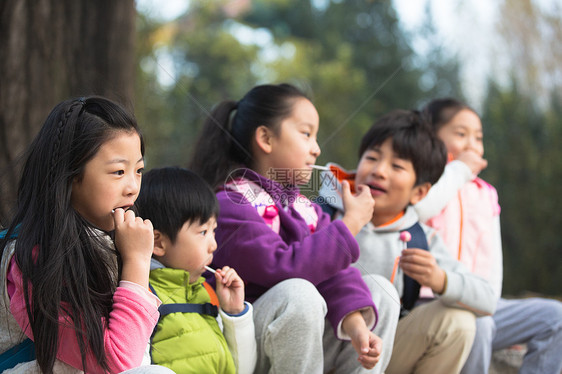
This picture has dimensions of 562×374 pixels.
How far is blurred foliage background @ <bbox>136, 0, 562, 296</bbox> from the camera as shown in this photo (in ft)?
18.9

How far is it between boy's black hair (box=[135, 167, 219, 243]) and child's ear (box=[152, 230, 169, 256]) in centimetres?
1

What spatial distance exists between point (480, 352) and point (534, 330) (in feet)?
1.07

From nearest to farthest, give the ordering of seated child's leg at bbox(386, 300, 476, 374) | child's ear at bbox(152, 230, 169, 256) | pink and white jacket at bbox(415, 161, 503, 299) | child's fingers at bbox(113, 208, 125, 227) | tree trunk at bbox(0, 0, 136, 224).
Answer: child's fingers at bbox(113, 208, 125, 227), child's ear at bbox(152, 230, 169, 256), seated child's leg at bbox(386, 300, 476, 374), pink and white jacket at bbox(415, 161, 503, 299), tree trunk at bbox(0, 0, 136, 224)

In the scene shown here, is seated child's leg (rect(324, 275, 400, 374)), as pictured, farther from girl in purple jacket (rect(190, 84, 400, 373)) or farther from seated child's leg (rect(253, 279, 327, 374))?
seated child's leg (rect(253, 279, 327, 374))

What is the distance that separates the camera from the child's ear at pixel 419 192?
221cm

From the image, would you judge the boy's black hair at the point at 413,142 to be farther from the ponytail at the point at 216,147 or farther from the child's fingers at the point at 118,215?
the child's fingers at the point at 118,215

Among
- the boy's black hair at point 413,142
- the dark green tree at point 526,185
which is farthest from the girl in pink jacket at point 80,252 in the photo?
the dark green tree at point 526,185

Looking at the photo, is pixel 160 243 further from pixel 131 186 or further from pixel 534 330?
pixel 534 330

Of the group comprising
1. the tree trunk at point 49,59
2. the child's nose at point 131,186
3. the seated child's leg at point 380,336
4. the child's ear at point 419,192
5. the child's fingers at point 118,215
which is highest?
the tree trunk at point 49,59

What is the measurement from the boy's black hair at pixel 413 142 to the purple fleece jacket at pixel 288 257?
0.53 metres

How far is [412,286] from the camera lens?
215 cm

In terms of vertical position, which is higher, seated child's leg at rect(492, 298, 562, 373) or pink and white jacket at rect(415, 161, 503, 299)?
pink and white jacket at rect(415, 161, 503, 299)

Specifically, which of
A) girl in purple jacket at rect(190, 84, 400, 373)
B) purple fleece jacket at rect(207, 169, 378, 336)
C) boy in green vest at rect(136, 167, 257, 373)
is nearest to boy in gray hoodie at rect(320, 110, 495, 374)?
girl in purple jacket at rect(190, 84, 400, 373)

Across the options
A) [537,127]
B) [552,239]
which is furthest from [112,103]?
[537,127]
